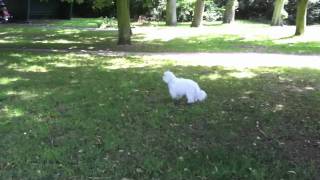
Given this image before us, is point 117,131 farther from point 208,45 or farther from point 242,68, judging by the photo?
point 208,45

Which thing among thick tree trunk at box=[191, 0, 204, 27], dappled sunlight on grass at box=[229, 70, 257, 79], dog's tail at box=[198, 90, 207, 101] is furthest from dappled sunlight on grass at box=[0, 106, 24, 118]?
thick tree trunk at box=[191, 0, 204, 27]

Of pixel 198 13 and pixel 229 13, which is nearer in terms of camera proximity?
pixel 198 13

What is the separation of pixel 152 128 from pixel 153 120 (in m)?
0.37

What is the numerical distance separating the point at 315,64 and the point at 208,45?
18.5 feet

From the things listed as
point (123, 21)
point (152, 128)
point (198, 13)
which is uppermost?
point (198, 13)

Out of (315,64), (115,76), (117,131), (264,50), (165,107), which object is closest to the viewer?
(117,131)

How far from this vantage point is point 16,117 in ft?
27.0

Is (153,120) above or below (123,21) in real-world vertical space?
below

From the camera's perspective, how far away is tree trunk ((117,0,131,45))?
18.7 m

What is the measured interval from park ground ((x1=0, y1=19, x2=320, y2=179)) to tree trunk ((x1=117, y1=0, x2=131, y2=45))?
11.7ft

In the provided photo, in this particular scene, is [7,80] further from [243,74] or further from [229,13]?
[229,13]

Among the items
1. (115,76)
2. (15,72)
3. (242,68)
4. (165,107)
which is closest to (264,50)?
(242,68)

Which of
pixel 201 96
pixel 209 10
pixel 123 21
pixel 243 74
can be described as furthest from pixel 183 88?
pixel 209 10

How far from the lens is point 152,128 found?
7.77 m
